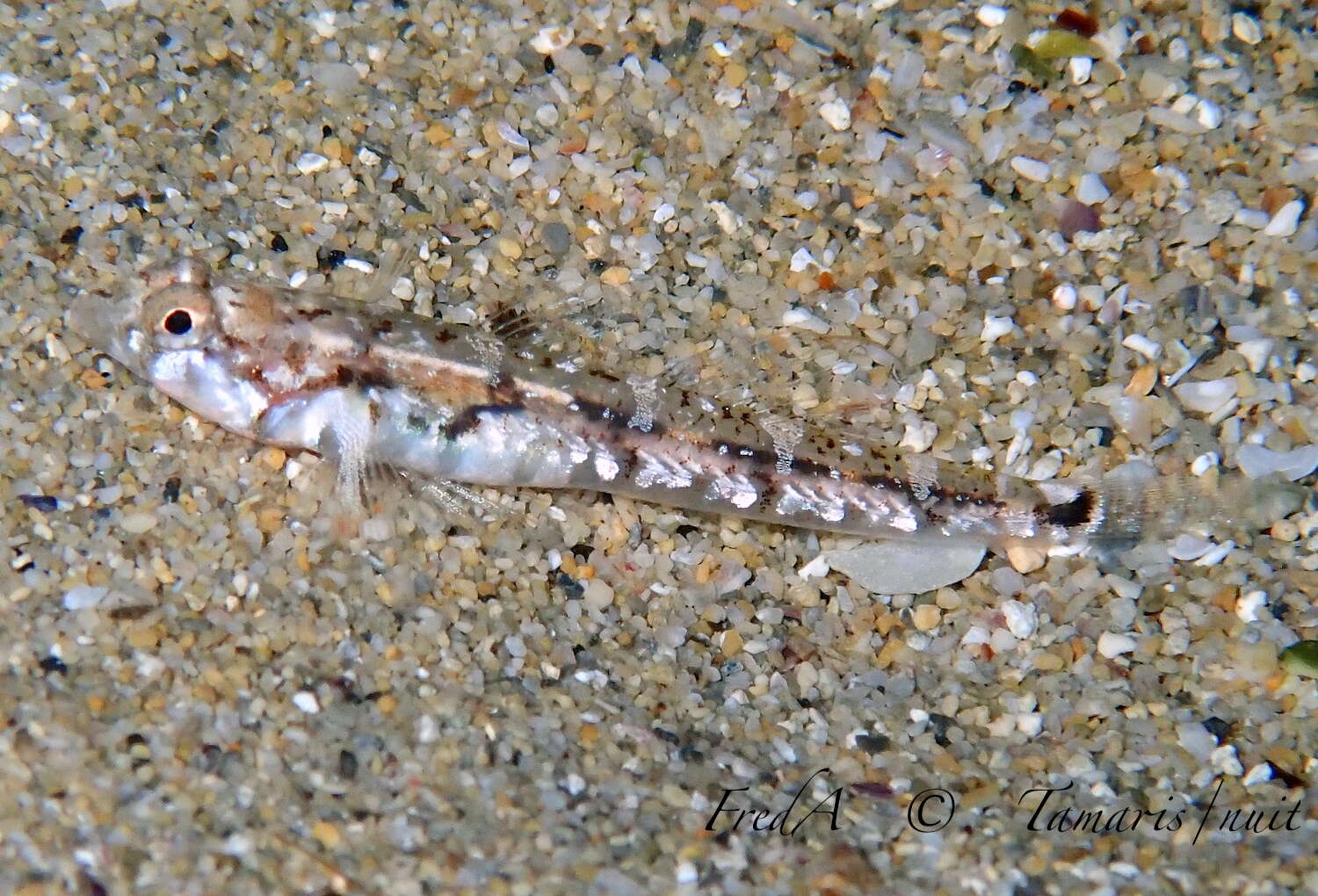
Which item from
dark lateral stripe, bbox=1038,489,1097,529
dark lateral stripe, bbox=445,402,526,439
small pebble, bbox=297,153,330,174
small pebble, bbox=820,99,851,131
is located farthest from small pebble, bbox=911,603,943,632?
small pebble, bbox=297,153,330,174

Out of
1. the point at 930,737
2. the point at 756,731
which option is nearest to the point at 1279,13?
the point at 930,737

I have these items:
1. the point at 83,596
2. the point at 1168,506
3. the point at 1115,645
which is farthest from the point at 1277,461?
the point at 83,596

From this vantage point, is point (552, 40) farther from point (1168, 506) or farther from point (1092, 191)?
point (1168, 506)

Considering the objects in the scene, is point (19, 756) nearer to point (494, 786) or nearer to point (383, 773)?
point (383, 773)

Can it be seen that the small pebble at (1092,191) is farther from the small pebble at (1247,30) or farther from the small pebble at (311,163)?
the small pebble at (311,163)
